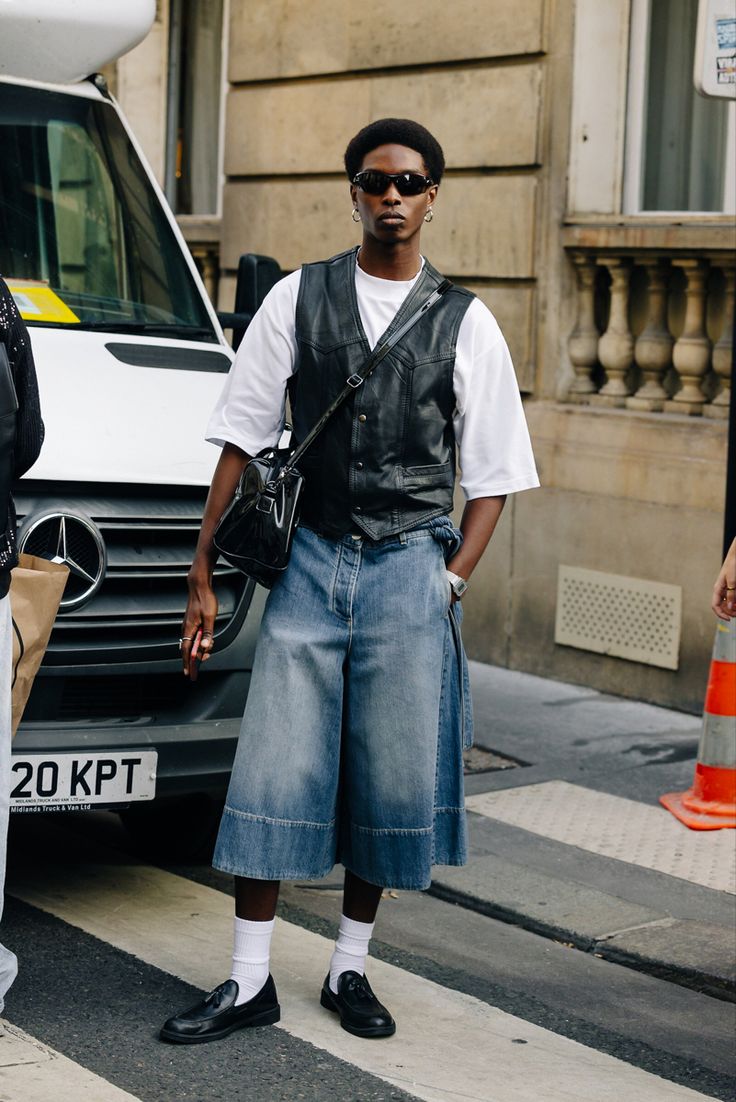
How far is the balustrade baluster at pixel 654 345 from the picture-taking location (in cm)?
811

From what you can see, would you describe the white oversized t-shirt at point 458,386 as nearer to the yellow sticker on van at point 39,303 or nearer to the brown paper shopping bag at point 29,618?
the brown paper shopping bag at point 29,618

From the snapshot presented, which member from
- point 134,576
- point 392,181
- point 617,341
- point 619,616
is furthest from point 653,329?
point 392,181

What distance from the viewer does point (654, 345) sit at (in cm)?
812

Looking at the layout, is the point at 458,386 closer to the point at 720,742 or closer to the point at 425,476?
the point at 425,476

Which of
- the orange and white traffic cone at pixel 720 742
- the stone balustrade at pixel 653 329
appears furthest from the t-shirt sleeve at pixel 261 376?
the stone balustrade at pixel 653 329

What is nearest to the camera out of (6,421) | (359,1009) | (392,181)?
(6,421)

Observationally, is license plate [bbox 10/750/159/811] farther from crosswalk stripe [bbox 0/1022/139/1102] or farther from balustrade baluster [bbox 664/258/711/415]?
balustrade baluster [bbox 664/258/711/415]

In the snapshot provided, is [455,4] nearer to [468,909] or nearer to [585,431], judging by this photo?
[585,431]

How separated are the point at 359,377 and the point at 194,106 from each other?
322 inches

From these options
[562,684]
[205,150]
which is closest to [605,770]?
[562,684]

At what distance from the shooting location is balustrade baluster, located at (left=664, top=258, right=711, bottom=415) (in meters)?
7.89

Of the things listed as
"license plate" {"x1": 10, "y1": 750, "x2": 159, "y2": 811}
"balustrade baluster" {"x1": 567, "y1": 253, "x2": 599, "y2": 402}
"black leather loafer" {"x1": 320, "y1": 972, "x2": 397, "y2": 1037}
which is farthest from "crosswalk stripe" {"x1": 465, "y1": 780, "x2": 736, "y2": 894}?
"balustrade baluster" {"x1": 567, "y1": 253, "x2": 599, "y2": 402}

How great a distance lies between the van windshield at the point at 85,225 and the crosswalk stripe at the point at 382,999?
5.65 feet

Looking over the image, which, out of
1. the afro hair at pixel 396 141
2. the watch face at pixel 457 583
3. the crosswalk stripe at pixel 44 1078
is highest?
the afro hair at pixel 396 141
